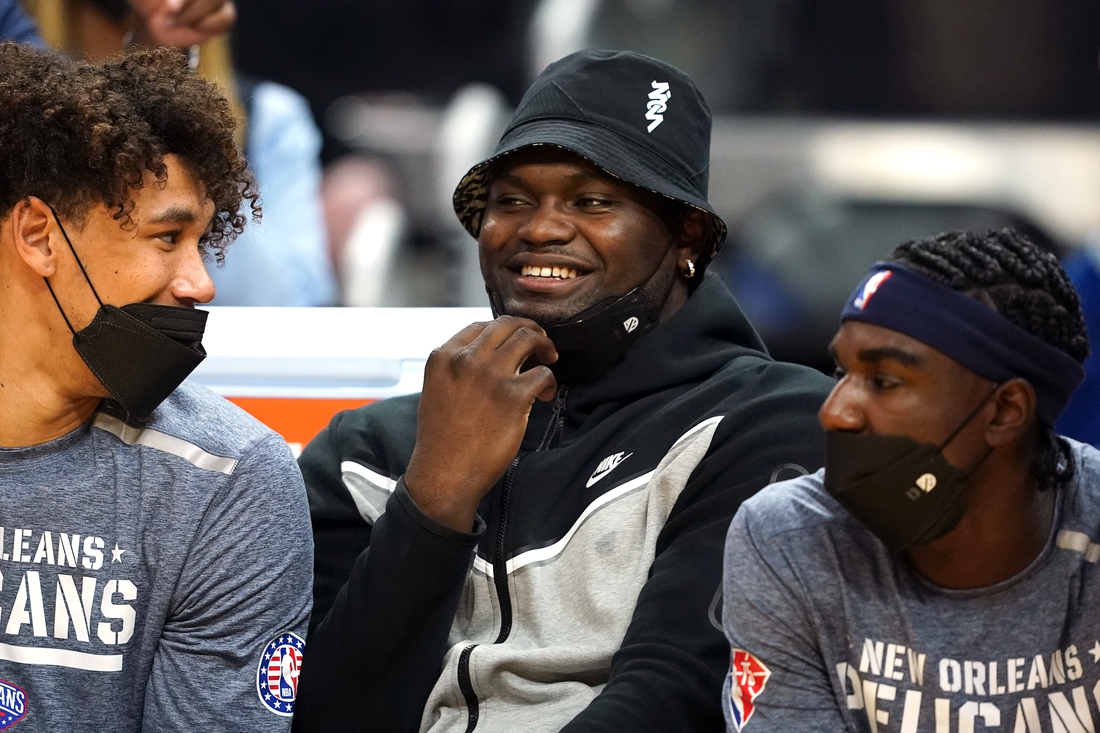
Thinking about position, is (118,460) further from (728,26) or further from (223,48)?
(728,26)

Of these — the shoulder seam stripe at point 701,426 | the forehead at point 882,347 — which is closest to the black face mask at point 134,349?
the shoulder seam stripe at point 701,426

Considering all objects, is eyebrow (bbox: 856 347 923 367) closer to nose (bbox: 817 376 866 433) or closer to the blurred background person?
nose (bbox: 817 376 866 433)

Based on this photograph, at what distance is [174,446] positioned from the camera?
2482mm

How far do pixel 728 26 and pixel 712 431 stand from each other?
15.4 feet

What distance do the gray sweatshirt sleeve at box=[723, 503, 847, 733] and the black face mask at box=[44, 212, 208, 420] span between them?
1.02 meters

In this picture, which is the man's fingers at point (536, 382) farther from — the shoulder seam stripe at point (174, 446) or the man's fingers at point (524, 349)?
the shoulder seam stripe at point (174, 446)

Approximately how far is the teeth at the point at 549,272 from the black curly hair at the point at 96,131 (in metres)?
0.61

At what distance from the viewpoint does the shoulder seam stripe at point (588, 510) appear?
2594 mm

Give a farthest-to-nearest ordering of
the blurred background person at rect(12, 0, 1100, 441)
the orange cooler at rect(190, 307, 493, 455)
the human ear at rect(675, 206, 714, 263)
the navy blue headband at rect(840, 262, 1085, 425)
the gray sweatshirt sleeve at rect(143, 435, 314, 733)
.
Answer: the blurred background person at rect(12, 0, 1100, 441), the orange cooler at rect(190, 307, 493, 455), the human ear at rect(675, 206, 714, 263), the gray sweatshirt sleeve at rect(143, 435, 314, 733), the navy blue headband at rect(840, 262, 1085, 425)

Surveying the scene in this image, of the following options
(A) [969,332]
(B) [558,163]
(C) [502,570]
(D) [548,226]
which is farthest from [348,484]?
(A) [969,332]

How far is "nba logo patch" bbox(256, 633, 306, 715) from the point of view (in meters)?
2.44

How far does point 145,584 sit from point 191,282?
0.52 m

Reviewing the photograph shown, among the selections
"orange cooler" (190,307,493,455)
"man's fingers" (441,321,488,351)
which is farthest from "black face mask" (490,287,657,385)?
"orange cooler" (190,307,493,455)

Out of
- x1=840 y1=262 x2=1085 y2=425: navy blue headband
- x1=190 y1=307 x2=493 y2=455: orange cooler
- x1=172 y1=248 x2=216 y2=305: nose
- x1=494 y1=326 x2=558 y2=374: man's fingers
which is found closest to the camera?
x1=840 y1=262 x2=1085 y2=425: navy blue headband
